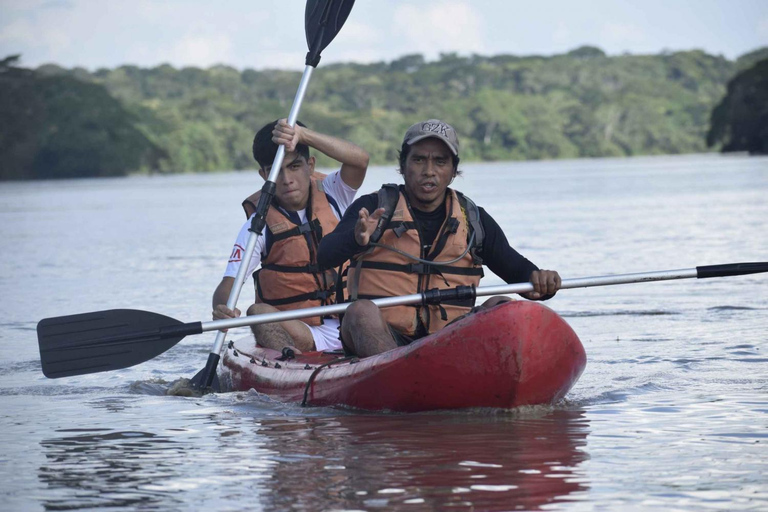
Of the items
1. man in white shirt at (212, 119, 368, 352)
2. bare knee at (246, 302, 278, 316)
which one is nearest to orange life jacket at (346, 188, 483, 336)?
bare knee at (246, 302, 278, 316)

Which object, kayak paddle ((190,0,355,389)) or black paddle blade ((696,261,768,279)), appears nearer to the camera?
black paddle blade ((696,261,768,279))

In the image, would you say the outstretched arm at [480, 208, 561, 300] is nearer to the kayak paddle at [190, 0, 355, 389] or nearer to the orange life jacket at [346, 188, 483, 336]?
the orange life jacket at [346, 188, 483, 336]

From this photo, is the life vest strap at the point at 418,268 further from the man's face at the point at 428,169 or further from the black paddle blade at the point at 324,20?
the black paddle blade at the point at 324,20

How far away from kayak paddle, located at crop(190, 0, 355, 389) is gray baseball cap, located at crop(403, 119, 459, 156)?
45.8 inches

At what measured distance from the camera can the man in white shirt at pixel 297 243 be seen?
677 centimetres

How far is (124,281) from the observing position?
48.5ft

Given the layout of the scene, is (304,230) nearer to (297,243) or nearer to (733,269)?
(297,243)

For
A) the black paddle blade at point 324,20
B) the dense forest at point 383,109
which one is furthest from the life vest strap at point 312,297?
the dense forest at point 383,109

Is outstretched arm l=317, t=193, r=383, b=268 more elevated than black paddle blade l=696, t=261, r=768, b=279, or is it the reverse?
outstretched arm l=317, t=193, r=383, b=268

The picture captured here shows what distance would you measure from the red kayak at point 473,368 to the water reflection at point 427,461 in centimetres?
12

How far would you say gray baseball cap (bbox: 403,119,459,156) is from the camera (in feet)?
19.0

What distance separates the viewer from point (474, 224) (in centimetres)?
596

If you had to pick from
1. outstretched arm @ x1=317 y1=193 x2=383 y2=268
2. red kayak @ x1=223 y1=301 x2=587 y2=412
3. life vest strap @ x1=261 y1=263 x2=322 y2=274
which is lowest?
red kayak @ x1=223 y1=301 x2=587 y2=412

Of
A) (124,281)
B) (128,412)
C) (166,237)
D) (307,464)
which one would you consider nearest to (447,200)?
(307,464)
